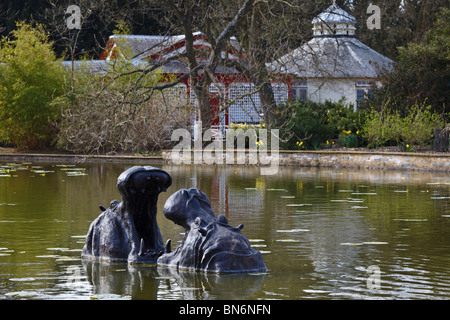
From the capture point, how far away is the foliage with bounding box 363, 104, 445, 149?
28578mm

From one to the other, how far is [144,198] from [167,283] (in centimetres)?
132

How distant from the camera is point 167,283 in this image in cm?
878

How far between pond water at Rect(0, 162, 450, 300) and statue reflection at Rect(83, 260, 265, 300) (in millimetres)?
11

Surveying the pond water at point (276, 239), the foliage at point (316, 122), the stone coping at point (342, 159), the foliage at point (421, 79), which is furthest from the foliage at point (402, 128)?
the pond water at point (276, 239)

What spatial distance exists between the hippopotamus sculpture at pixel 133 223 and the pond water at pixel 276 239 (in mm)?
257

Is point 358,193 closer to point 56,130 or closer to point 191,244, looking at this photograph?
point 191,244

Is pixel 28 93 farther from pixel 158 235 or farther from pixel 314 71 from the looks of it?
pixel 158 235

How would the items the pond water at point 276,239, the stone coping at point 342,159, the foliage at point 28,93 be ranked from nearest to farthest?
the pond water at point 276,239
the stone coping at point 342,159
the foliage at point 28,93

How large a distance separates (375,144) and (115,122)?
10.8 m

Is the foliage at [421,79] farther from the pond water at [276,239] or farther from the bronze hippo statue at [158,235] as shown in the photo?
the bronze hippo statue at [158,235]

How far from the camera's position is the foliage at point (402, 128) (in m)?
28.6

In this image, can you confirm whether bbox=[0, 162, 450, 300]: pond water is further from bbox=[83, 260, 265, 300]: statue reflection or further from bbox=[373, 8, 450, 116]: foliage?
bbox=[373, 8, 450, 116]: foliage

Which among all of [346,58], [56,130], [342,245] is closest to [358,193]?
[342,245]

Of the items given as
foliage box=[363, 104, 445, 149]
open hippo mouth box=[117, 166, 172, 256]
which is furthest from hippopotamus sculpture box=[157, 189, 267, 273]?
foliage box=[363, 104, 445, 149]
